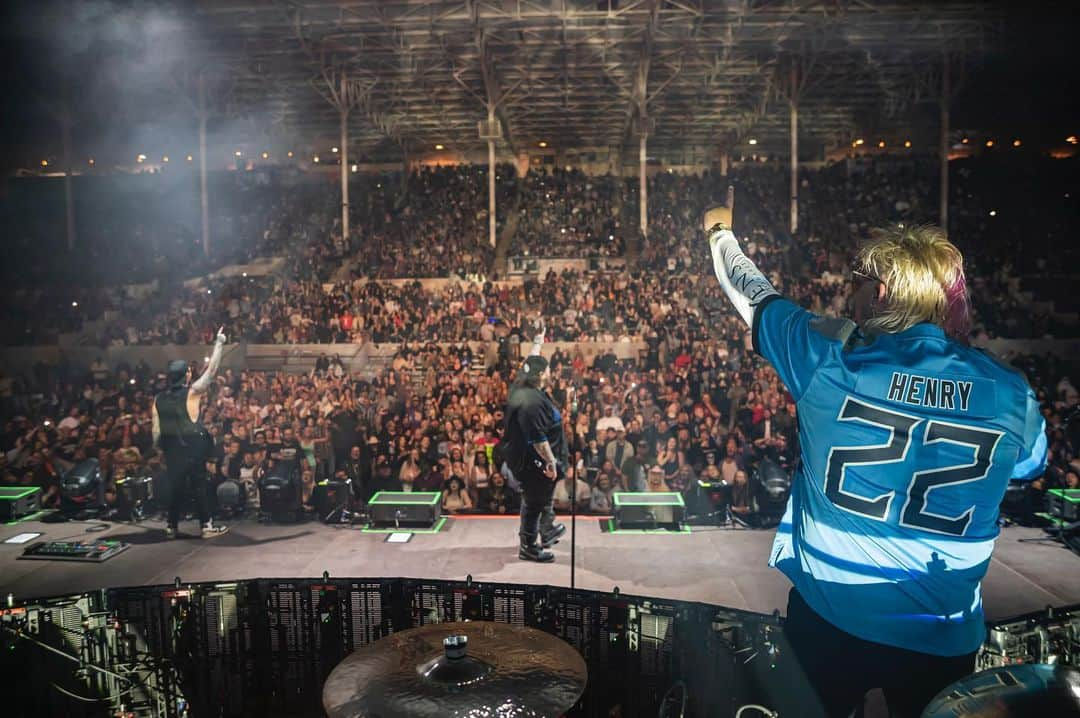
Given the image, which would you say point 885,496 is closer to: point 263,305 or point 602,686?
point 602,686

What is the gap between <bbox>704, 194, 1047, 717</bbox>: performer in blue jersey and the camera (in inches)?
59.4

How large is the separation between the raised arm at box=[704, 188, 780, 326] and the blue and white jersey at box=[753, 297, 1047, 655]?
0.13m

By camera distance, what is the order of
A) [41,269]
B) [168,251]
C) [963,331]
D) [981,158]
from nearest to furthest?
[963,331] → [41,269] → [168,251] → [981,158]

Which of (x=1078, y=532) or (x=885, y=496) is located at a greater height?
(x=885, y=496)

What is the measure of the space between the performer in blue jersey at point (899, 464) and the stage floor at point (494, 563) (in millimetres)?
4299

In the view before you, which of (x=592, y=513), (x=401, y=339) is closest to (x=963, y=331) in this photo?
(x=592, y=513)

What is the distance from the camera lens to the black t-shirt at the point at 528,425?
6.52 m

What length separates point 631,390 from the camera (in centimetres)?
1112

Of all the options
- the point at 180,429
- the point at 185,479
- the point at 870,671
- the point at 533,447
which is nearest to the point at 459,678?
the point at 870,671

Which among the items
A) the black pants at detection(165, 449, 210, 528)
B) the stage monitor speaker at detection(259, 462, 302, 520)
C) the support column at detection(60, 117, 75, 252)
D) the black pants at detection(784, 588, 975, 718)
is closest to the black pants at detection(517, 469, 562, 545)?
the stage monitor speaker at detection(259, 462, 302, 520)

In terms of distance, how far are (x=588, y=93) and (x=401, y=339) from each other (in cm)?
1157

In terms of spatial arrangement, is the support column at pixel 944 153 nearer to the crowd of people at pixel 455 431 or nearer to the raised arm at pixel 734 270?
the crowd of people at pixel 455 431

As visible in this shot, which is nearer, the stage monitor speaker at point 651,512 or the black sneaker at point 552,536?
the black sneaker at point 552,536

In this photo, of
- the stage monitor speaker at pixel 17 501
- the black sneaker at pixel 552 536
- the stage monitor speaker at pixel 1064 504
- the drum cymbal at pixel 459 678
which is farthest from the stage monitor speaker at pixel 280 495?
the stage monitor speaker at pixel 1064 504
